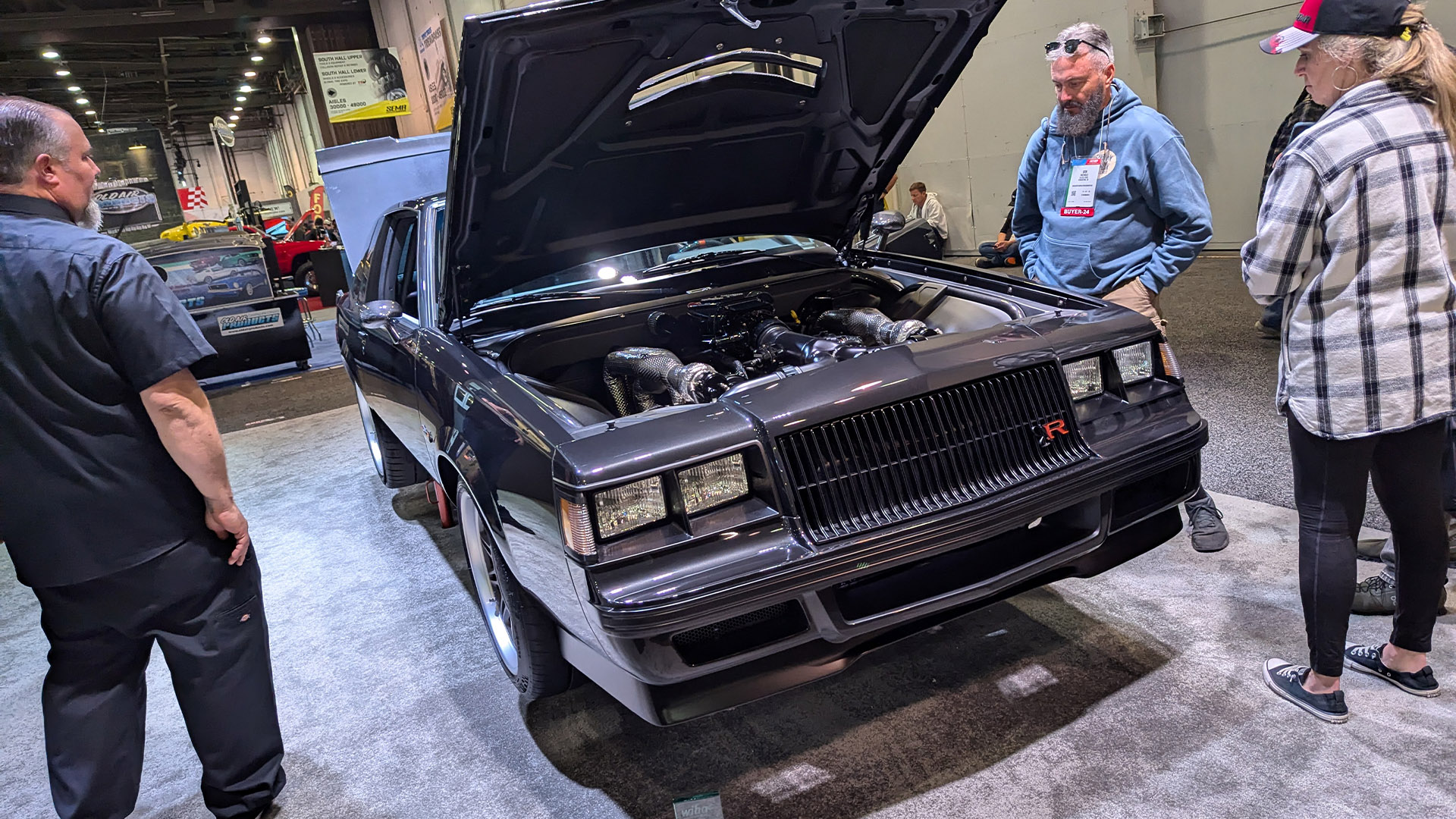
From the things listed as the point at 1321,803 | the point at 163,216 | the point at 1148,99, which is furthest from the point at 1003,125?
the point at 163,216

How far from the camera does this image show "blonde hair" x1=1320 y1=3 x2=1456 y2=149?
1908 millimetres

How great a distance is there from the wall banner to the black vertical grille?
1205 centimetres

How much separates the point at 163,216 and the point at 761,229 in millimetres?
13340

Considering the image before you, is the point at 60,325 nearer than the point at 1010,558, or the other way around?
the point at 60,325

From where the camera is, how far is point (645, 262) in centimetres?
332

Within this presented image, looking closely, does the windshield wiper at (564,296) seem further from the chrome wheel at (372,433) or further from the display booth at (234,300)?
the display booth at (234,300)

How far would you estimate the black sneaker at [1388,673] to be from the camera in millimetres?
2207

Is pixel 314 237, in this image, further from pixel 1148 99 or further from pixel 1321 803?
pixel 1321 803

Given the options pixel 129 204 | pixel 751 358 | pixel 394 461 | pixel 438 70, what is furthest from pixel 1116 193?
pixel 129 204

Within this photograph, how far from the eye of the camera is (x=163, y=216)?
532 inches

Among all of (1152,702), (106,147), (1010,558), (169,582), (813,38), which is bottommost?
(1152,702)

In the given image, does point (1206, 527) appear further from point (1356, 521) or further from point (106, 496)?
point (106, 496)

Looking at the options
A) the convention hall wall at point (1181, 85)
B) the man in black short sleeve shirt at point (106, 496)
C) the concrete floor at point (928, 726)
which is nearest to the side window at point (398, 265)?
the concrete floor at point (928, 726)

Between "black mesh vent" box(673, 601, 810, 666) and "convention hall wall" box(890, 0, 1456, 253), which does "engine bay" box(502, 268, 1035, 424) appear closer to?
"black mesh vent" box(673, 601, 810, 666)
